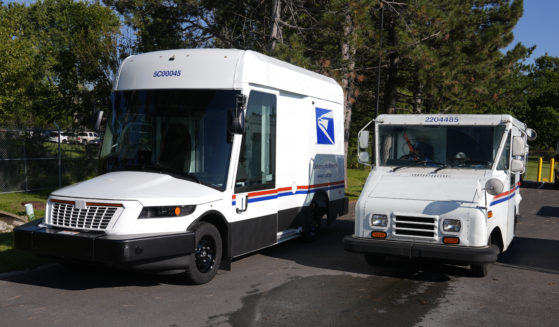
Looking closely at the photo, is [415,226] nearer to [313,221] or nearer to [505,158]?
[505,158]

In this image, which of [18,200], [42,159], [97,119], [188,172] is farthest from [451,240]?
[42,159]

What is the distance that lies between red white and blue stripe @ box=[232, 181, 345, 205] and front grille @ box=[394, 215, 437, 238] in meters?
2.07

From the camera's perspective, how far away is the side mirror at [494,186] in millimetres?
7395

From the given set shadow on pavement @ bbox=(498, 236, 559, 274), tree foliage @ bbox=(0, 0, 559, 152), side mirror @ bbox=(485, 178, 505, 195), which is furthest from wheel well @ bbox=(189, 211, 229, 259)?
tree foliage @ bbox=(0, 0, 559, 152)

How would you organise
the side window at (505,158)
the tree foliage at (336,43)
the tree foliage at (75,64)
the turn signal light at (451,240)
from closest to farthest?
the turn signal light at (451,240) < the side window at (505,158) < the tree foliage at (336,43) < the tree foliage at (75,64)

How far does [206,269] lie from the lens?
7359 mm

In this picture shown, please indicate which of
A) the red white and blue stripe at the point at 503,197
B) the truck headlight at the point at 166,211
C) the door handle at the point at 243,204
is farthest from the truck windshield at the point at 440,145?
the truck headlight at the point at 166,211

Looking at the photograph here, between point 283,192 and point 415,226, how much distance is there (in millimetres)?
2507

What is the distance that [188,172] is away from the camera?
7.40 m

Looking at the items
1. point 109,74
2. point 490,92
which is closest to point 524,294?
point 109,74

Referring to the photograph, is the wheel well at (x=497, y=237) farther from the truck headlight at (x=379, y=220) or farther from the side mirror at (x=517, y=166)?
the truck headlight at (x=379, y=220)

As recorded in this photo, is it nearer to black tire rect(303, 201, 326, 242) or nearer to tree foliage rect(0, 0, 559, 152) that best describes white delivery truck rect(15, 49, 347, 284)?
black tire rect(303, 201, 326, 242)

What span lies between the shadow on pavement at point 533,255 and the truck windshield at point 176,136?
4.98 meters

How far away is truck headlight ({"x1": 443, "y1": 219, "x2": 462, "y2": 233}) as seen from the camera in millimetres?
7176
